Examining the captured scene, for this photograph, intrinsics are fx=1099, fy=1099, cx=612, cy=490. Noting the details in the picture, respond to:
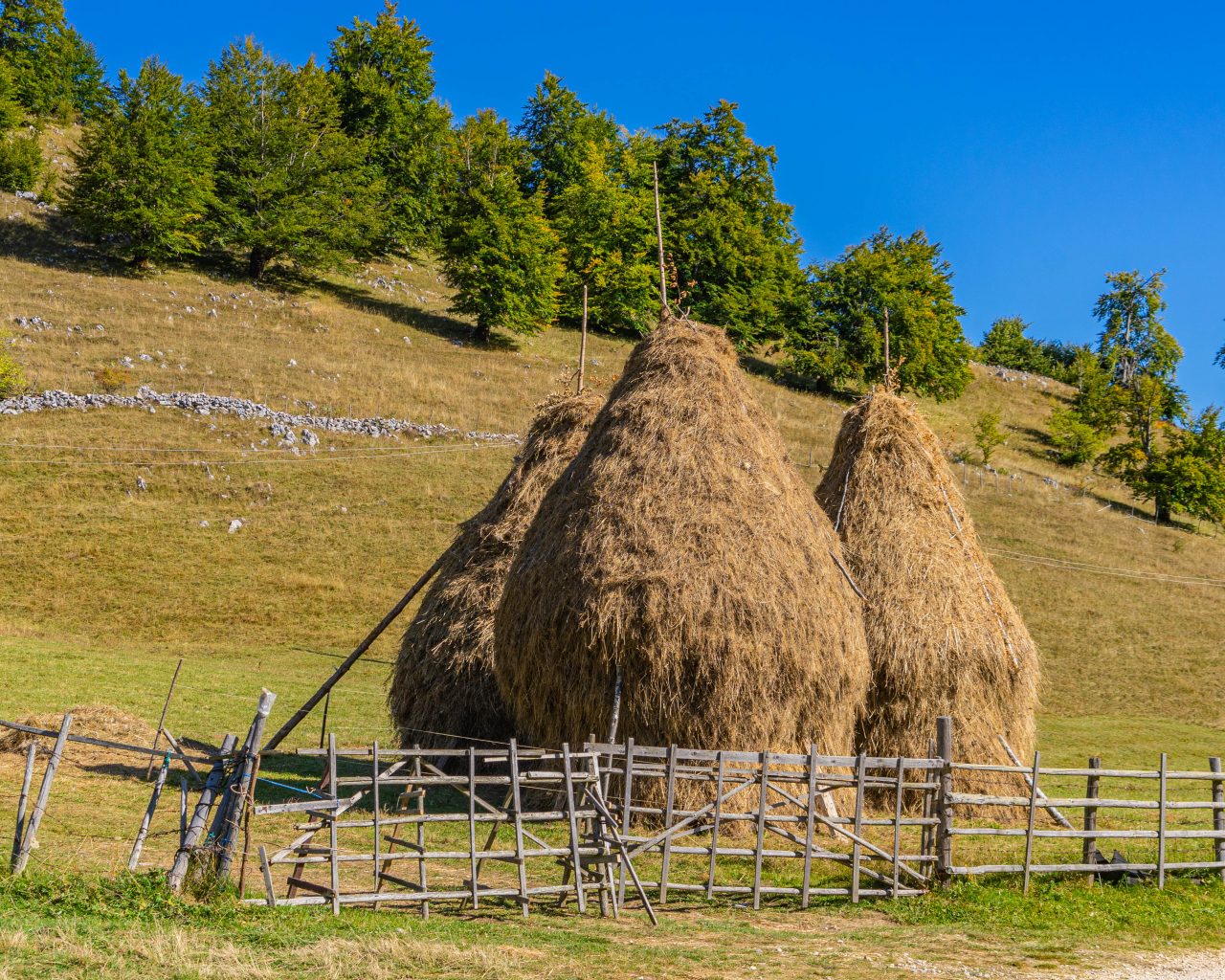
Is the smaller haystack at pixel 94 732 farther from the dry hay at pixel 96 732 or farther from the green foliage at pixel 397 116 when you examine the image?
the green foliage at pixel 397 116

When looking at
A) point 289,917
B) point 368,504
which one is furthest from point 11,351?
point 289,917

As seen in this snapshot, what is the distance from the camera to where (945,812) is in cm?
1305

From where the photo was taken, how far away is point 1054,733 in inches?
1138

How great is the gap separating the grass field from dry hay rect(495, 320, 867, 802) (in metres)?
3.54

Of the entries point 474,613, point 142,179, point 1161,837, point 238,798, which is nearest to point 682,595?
point 474,613

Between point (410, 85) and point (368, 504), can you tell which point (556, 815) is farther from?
point (410, 85)

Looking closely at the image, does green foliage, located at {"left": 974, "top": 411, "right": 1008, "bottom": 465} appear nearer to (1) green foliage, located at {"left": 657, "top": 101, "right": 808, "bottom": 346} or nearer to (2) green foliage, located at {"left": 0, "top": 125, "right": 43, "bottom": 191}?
(1) green foliage, located at {"left": 657, "top": 101, "right": 808, "bottom": 346}

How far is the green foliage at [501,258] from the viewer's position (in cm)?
6128

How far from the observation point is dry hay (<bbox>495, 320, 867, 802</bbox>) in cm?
1482

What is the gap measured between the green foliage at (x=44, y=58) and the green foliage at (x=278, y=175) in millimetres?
23829

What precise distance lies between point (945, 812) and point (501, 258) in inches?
2065

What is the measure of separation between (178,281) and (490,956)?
5848 centimetres

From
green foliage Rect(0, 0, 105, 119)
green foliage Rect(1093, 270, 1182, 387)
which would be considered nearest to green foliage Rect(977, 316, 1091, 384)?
green foliage Rect(1093, 270, 1182, 387)

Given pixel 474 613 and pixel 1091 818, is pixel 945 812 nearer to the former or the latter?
pixel 1091 818
